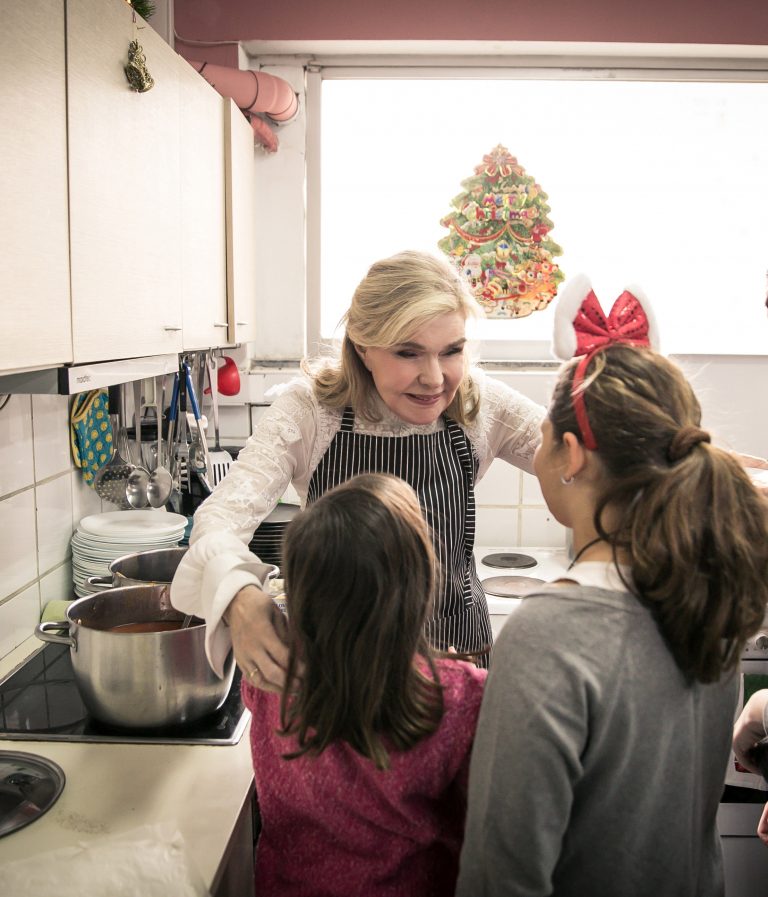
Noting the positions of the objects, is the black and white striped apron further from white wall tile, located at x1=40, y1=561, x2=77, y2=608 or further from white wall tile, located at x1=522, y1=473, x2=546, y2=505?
white wall tile, located at x1=522, y1=473, x2=546, y2=505

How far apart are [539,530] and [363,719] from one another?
73.9 inches

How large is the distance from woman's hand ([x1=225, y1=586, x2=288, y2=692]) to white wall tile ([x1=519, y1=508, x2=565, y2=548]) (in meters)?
1.75

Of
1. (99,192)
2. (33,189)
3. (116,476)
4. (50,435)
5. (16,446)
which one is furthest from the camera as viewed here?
(116,476)

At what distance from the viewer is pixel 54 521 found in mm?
1858

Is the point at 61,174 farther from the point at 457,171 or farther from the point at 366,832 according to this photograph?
the point at 457,171

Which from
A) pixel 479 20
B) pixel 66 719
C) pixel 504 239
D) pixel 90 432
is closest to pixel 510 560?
pixel 504 239

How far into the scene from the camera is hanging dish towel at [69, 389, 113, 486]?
1.96 m

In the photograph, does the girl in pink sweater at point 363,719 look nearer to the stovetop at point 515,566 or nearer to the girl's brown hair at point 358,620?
the girl's brown hair at point 358,620

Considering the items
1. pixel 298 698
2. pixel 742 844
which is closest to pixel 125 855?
pixel 298 698

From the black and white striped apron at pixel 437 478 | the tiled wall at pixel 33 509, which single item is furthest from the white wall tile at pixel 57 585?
the black and white striped apron at pixel 437 478

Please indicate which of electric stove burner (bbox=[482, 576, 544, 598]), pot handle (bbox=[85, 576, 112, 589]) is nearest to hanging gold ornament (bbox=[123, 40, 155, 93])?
pot handle (bbox=[85, 576, 112, 589])

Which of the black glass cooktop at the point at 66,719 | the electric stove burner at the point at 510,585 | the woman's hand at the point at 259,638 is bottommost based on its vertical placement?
the electric stove burner at the point at 510,585

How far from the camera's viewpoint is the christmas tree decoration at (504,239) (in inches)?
107

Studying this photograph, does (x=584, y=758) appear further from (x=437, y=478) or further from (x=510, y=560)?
(x=510, y=560)
